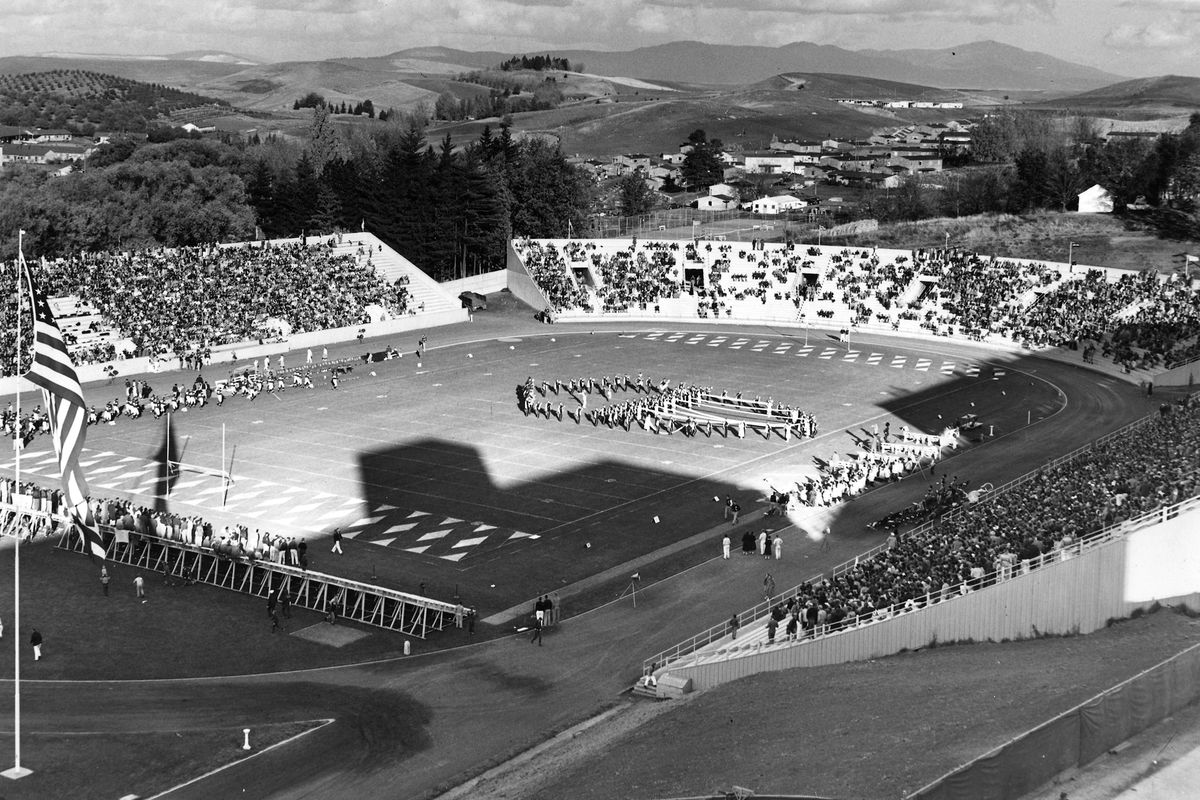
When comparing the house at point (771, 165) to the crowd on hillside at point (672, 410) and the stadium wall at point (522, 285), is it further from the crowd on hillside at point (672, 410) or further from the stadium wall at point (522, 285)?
the crowd on hillside at point (672, 410)

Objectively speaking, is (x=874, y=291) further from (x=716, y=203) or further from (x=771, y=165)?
(x=771, y=165)

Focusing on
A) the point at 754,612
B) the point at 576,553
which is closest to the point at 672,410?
the point at 576,553

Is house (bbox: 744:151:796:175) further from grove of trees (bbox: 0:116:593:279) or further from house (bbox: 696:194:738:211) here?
grove of trees (bbox: 0:116:593:279)

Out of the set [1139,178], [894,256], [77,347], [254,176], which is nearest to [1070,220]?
[1139,178]

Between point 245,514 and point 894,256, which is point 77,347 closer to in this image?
point 245,514

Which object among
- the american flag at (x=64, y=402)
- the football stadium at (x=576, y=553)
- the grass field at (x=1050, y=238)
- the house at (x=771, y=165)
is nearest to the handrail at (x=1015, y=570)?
the football stadium at (x=576, y=553)

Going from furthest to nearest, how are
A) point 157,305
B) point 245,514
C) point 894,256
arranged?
point 894,256 < point 157,305 < point 245,514
